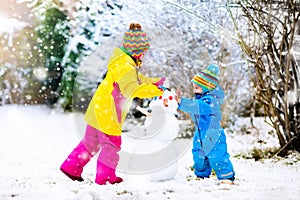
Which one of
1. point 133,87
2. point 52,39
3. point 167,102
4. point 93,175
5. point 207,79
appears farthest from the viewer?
point 52,39

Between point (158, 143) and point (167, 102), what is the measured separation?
16.2 inches

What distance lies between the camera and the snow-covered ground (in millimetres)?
3521

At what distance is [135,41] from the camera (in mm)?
3926

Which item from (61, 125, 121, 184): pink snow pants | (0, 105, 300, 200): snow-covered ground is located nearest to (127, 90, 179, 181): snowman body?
(0, 105, 300, 200): snow-covered ground

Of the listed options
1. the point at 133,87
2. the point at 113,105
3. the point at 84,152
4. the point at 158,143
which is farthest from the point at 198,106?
the point at 84,152

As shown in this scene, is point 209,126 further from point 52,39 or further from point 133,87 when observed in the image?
point 52,39

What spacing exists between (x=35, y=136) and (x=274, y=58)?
503 centimetres

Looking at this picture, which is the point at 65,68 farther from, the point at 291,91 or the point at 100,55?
the point at 291,91

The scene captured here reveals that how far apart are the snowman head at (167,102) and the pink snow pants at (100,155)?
51 cm

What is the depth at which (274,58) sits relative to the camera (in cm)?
586

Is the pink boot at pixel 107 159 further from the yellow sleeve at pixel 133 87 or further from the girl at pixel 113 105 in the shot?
the yellow sleeve at pixel 133 87

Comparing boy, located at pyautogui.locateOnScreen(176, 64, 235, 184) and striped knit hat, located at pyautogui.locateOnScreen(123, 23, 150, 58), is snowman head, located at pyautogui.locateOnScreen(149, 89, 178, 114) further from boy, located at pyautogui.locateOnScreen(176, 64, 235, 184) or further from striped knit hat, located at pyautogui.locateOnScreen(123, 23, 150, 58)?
striped knit hat, located at pyautogui.locateOnScreen(123, 23, 150, 58)

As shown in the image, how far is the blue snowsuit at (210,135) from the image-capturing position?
Answer: 4000 mm

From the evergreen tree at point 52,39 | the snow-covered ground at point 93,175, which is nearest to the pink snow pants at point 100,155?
the snow-covered ground at point 93,175
